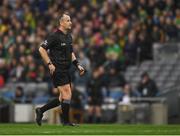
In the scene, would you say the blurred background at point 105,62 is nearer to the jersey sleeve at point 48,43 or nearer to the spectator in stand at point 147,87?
the spectator in stand at point 147,87

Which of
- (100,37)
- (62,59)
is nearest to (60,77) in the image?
(62,59)

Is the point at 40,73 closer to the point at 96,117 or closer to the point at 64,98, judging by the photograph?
the point at 96,117

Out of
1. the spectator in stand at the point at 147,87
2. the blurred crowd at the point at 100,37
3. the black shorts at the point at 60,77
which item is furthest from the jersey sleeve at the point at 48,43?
the blurred crowd at the point at 100,37

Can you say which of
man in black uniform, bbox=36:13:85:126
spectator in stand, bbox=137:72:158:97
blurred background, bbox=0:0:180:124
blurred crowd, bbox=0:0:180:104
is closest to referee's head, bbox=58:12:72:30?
man in black uniform, bbox=36:13:85:126

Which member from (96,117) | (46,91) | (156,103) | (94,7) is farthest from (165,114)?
(94,7)

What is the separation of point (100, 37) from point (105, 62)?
1603 millimetres

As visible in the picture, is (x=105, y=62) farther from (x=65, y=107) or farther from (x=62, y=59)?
(x=65, y=107)

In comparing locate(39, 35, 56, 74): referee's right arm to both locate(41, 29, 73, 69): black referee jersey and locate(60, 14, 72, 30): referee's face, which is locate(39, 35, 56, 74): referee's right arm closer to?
locate(41, 29, 73, 69): black referee jersey

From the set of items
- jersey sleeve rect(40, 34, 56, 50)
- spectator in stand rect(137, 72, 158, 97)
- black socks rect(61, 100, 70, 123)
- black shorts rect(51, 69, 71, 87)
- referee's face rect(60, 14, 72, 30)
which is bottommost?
black socks rect(61, 100, 70, 123)

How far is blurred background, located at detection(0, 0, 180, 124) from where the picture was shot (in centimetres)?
2688

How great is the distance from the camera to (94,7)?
32.2m

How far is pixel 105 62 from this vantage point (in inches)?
1155

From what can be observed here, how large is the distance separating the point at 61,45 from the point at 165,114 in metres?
9.29

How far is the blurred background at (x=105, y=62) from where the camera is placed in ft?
88.2
